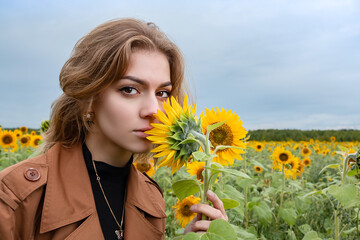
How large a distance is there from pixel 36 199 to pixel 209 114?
946 mm

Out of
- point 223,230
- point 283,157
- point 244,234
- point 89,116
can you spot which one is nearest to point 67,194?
point 89,116

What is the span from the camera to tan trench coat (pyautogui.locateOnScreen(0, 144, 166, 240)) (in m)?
1.72

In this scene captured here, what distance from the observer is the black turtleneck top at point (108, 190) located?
2.01 metres

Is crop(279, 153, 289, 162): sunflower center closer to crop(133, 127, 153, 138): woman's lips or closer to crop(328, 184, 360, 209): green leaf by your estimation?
crop(328, 184, 360, 209): green leaf

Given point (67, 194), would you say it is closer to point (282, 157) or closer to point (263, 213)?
point (263, 213)

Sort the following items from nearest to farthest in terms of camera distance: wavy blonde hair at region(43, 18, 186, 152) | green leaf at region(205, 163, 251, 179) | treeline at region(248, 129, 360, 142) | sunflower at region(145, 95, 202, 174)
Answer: green leaf at region(205, 163, 251, 179) → sunflower at region(145, 95, 202, 174) → wavy blonde hair at region(43, 18, 186, 152) → treeline at region(248, 129, 360, 142)

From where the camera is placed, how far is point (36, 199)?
Answer: 1775mm

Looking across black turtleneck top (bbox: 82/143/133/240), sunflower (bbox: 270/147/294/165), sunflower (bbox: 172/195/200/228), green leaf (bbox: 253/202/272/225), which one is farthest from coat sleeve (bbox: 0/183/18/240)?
sunflower (bbox: 270/147/294/165)

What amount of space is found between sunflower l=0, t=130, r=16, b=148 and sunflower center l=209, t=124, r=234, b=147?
16.3 feet

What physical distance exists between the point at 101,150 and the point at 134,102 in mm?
436

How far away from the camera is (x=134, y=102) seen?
179 cm

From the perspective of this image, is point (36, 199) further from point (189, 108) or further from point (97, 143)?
point (189, 108)

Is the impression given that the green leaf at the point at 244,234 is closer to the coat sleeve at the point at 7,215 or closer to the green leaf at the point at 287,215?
the green leaf at the point at 287,215

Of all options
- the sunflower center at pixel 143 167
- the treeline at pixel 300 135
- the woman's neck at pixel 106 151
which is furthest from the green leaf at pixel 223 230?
the treeline at pixel 300 135
